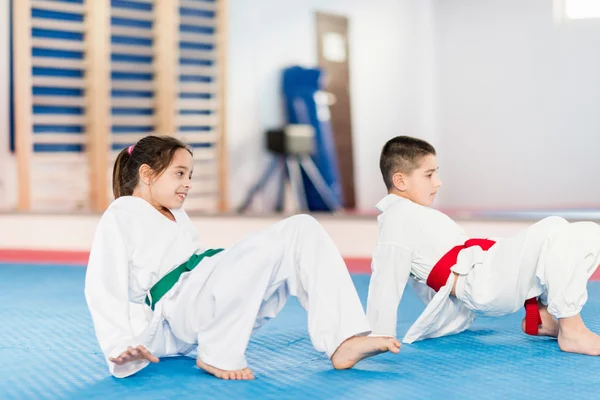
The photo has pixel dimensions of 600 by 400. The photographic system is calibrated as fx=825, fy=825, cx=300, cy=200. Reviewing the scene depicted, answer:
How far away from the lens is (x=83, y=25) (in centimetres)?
562

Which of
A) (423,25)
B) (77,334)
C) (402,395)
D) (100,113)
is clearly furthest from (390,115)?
(402,395)

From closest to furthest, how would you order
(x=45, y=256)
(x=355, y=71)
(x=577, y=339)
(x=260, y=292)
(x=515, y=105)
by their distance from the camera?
(x=260, y=292), (x=577, y=339), (x=45, y=256), (x=355, y=71), (x=515, y=105)

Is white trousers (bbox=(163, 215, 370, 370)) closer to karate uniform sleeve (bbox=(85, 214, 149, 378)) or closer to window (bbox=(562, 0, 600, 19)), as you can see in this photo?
karate uniform sleeve (bbox=(85, 214, 149, 378))

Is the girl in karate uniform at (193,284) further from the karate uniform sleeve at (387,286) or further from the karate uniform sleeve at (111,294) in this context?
the karate uniform sleeve at (387,286)

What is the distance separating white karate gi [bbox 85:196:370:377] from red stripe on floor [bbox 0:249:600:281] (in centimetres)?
209

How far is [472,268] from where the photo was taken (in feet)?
7.38

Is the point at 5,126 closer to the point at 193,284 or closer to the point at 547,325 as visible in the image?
the point at 193,284

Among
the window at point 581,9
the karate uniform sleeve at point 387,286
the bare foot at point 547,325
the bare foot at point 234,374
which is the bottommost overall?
the bare foot at point 234,374

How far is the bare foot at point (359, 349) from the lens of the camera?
1870mm

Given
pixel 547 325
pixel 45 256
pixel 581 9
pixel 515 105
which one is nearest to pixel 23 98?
pixel 45 256

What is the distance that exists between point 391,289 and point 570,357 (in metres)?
0.49

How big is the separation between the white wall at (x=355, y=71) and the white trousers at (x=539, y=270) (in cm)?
463

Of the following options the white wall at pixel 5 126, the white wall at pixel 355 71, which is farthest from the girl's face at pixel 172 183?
the white wall at pixel 355 71

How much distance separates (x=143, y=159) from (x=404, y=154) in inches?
30.1
